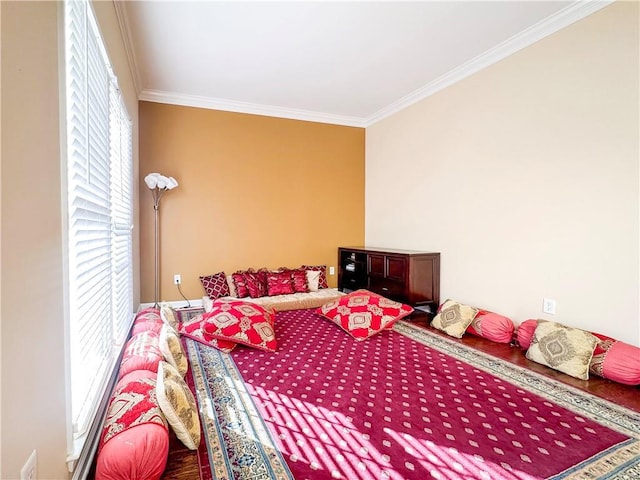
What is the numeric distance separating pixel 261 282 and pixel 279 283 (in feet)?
0.75

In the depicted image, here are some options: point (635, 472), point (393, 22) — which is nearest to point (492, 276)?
point (635, 472)

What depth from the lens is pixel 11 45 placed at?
2.82 feet

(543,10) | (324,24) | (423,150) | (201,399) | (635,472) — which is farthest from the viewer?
(423,150)

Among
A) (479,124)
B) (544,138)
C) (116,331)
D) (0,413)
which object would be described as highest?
(479,124)

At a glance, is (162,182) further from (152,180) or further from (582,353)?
(582,353)

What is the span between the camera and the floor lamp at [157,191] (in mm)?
3869

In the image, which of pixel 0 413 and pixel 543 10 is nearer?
pixel 0 413

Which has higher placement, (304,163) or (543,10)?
(543,10)

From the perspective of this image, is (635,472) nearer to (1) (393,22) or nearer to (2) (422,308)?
(2) (422,308)

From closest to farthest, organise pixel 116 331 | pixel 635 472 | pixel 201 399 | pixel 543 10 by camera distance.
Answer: pixel 635 472 → pixel 201 399 → pixel 116 331 → pixel 543 10

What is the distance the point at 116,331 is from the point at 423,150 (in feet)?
11.7

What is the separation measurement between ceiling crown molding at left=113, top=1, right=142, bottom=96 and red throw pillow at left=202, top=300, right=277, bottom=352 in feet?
7.57

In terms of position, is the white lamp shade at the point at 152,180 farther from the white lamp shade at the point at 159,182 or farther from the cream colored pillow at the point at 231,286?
the cream colored pillow at the point at 231,286

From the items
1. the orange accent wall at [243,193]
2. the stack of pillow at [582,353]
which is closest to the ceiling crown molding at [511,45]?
the orange accent wall at [243,193]
